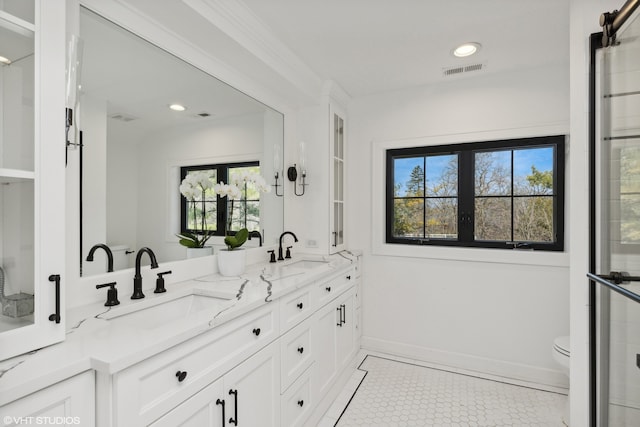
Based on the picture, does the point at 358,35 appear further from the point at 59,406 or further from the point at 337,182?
the point at 59,406

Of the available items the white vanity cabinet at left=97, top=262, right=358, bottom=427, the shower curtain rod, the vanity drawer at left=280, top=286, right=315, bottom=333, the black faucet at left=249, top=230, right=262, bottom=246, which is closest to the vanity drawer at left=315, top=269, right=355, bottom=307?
the white vanity cabinet at left=97, top=262, right=358, bottom=427

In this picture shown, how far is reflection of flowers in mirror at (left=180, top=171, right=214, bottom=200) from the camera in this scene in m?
1.82

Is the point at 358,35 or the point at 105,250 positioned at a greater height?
the point at 358,35

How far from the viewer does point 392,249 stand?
292 cm

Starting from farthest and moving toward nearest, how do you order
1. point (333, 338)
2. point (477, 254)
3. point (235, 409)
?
point (477, 254) < point (333, 338) < point (235, 409)

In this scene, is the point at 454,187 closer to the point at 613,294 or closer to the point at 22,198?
the point at 613,294

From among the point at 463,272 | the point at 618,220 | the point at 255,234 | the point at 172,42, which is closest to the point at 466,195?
the point at 463,272

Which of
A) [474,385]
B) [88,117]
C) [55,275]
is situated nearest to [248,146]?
[88,117]

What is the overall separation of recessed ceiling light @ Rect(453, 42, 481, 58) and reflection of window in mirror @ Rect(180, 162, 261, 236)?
167 centimetres

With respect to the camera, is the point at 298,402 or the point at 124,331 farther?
the point at 298,402

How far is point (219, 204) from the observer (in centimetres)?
201

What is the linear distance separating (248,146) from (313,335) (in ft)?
4.62

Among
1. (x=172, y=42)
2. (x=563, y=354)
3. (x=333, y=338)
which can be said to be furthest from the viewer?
(x=333, y=338)

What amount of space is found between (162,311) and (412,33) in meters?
2.15
